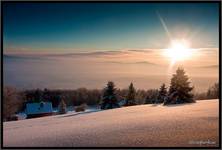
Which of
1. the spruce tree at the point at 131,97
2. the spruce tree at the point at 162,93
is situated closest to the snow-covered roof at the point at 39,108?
the spruce tree at the point at 131,97

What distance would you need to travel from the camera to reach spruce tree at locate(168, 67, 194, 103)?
7.12 metres

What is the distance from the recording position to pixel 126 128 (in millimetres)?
6934

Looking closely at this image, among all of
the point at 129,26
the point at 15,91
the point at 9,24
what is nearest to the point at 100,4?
the point at 129,26

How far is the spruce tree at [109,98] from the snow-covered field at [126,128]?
12 centimetres

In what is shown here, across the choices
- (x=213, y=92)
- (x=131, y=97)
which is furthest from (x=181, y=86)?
(x=131, y=97)

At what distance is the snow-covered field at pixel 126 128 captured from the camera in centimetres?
676

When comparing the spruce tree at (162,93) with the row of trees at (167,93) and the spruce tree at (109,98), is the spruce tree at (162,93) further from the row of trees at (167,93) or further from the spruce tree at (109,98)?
the spruce tree at (109,98)

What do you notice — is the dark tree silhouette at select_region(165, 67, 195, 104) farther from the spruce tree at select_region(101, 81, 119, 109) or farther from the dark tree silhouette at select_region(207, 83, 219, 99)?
the spruce tree at select_region(101, 81, 119, 109)

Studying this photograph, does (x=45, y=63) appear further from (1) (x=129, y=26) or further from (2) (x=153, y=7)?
(2) (x=153, y=7)

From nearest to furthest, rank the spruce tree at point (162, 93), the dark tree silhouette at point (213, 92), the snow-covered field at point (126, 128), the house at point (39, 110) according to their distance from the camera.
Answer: the snow-covered field at point (126, 128), the dark tree silhouette at point (213, 92), the house at point (39, 110), the spruce tree at point (162, 93)

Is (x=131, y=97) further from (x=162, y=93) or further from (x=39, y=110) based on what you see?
(x=39, y=110)

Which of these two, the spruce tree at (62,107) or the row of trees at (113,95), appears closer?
the row of trees at (113,95)

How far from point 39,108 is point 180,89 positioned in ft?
9.29

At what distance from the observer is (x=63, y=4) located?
696 centimetres
